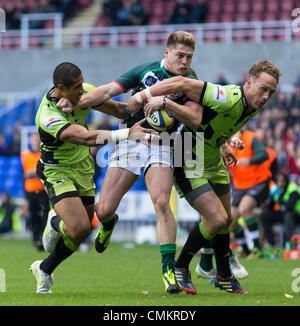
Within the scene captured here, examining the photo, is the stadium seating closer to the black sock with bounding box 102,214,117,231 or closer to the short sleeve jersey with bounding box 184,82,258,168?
the black sock with bounding box 102,214,117,231

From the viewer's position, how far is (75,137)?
750 centimetres

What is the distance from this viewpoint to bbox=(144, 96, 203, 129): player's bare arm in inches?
289

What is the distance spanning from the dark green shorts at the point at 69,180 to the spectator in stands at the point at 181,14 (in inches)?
611

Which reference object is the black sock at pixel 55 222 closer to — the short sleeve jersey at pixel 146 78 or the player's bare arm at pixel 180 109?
the short sleeve jersey at pixel 146 78

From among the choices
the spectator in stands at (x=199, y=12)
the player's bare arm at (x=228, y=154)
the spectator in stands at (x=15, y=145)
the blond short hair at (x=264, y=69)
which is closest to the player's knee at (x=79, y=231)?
the player's bare arm at (x=228, y=154)

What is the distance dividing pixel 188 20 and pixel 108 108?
15476 millimetres

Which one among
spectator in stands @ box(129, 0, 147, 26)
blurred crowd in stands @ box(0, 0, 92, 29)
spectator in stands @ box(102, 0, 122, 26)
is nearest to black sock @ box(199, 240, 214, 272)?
spectator in stands @ box(129, 0, 147, 26)

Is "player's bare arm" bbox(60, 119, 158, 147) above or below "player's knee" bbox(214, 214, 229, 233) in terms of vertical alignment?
above

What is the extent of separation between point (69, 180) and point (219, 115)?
1.68m

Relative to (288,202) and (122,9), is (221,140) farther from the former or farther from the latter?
(122,9)

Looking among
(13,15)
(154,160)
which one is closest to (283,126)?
(154,160)

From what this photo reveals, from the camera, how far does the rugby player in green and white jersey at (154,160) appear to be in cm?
754
